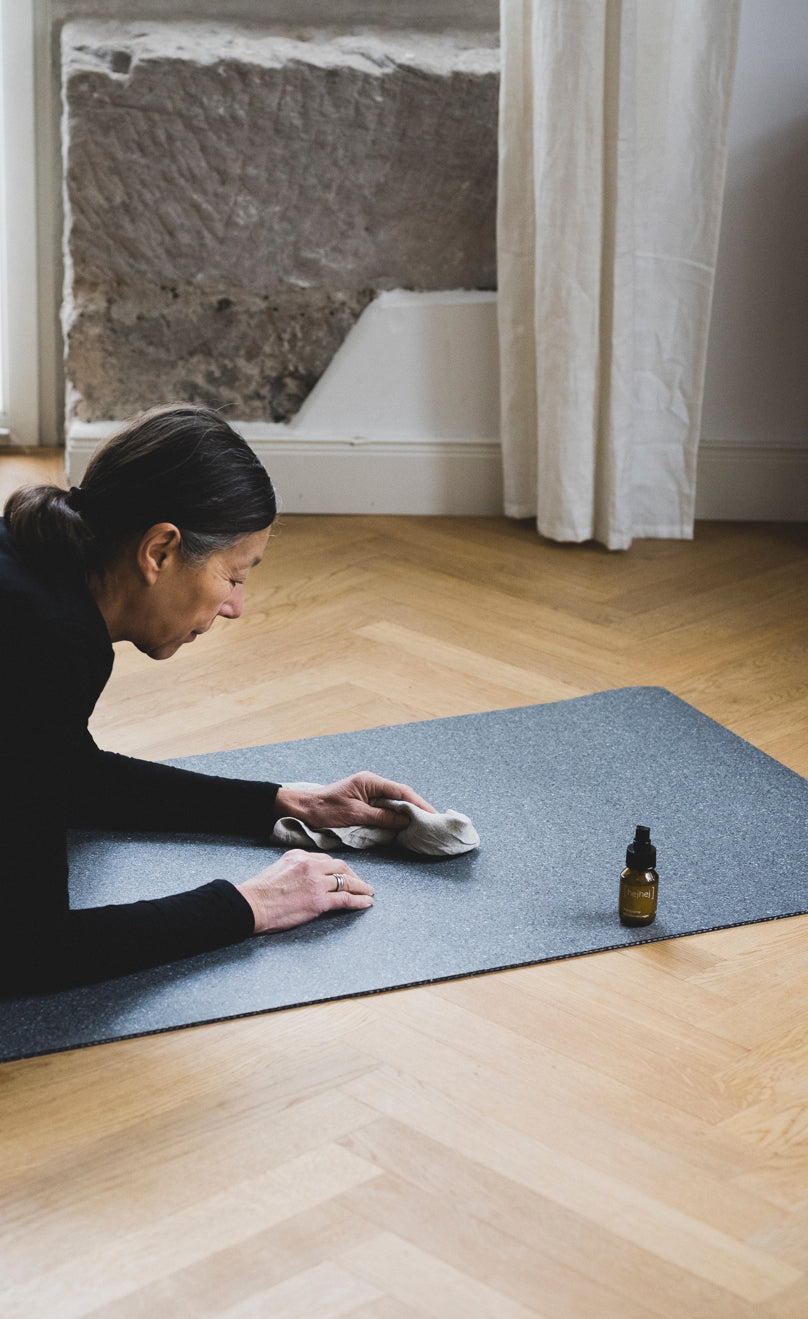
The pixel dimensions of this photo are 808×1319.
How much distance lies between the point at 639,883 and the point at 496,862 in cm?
20

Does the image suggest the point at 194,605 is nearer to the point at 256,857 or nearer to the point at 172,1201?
the point at 256,857

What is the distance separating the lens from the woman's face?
1.50 m

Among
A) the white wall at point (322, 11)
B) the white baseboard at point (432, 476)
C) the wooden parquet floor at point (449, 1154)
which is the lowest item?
the wooden parquet floor at point (449, 1154)

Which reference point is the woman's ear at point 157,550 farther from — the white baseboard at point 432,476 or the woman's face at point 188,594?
the white baseboard at point 432,476

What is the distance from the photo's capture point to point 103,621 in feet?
4.88

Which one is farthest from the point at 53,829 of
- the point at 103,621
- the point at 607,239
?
the point at 607,239

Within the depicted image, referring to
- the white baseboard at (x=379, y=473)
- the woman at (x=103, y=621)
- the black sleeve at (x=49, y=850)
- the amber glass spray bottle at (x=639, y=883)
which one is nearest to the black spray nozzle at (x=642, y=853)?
the amber glass spray bottle at (x=639, y=883)

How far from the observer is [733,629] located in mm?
2646

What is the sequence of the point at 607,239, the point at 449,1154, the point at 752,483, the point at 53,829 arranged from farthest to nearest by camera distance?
the point at 752,483 < the point at 607,239 < the point at 53,829 < the point at 449,1154

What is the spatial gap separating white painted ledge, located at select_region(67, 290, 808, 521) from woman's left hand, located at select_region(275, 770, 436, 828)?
1.47m

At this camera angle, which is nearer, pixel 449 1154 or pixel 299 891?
pixel 449 1154

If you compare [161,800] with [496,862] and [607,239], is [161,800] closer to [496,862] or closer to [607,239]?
[496,862]

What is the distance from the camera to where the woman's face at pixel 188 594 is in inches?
59.2

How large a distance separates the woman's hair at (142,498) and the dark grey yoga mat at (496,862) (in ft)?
1.42
